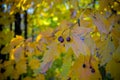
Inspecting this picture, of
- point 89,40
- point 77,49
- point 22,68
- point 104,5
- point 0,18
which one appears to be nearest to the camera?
point 77,49

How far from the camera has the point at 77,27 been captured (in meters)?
0.82

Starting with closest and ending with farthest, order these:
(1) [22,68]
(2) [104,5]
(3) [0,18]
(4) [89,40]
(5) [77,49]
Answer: (5) [77,49]
(4) [89,40]
(2) [104,5]
(1) [22,68]
(3) [0,18]

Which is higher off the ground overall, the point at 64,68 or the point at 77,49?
the point at 77,49

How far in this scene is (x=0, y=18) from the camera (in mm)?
2225

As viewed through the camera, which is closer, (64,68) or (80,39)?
(80,39)

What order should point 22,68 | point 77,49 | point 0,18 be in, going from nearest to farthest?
1. point 77,49
2. point 22,68
3. point 0,18

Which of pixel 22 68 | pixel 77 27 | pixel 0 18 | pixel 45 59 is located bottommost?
pixel 22 68

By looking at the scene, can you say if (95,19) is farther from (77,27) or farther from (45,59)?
(45,59)

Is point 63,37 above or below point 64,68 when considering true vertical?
above

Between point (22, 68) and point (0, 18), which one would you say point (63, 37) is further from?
point (0, 18)

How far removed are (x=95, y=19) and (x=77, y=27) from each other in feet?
0.28

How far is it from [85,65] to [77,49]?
0.20 meters

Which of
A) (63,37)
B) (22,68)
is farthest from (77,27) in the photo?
(22,68)

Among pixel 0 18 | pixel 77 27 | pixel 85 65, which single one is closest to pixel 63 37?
pixel 77 27
